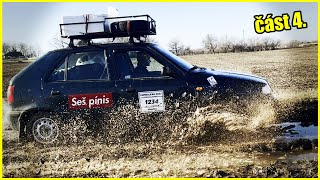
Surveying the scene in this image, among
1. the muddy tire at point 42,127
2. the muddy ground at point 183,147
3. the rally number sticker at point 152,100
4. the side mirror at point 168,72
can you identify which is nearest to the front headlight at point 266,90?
the muddy ground at point 183,147

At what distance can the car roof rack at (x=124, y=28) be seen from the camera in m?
5.54

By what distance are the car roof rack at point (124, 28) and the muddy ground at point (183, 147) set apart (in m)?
1.23

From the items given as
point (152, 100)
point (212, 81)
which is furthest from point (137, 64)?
point (212, 81)

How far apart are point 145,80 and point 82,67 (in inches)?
42.1

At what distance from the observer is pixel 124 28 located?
18.3 ft

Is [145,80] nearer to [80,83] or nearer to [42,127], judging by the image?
[80,83]

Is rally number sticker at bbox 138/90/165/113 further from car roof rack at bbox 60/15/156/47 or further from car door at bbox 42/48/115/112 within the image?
car roof rack at bbox 60/15/156/47

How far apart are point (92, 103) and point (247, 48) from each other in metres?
10.3

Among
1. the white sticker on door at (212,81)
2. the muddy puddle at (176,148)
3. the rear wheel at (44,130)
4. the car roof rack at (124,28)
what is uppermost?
the car roof rack at (124,28)

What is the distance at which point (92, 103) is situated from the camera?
5.50 m

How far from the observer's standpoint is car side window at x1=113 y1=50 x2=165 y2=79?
18.1 ft

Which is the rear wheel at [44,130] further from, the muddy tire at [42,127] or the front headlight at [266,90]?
the front headlight at [266,90]

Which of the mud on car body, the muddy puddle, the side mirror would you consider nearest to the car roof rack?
the mud on car body

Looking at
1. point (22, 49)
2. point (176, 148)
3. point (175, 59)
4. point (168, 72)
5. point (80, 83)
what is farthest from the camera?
point (22, 49)
